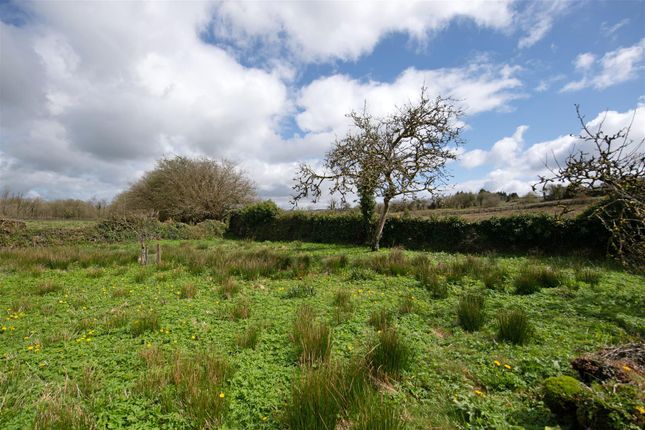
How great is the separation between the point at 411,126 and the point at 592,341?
11.6m

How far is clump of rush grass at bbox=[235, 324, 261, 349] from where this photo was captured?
4.11m

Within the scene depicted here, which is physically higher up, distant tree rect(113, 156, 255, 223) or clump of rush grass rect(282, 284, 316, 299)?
distant tree rect(113, 156, 255, 223)

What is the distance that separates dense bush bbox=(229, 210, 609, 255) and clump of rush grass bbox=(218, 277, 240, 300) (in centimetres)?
A: 844

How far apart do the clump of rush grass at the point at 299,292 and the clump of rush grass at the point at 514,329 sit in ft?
11.8

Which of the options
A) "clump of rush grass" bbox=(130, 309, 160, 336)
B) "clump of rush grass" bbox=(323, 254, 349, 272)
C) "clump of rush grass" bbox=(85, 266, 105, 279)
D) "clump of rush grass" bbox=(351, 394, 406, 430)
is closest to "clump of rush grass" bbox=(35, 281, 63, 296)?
"clump of rush grass" bbox=(85, 266, 105, 279)

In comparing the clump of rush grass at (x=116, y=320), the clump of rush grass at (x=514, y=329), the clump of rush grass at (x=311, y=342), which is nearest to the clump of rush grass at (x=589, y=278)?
the clump of rush grass at (x=514, y=329)

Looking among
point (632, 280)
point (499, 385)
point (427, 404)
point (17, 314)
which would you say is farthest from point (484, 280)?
point (17, 314)

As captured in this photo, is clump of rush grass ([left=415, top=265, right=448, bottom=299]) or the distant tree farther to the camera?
the distant tree

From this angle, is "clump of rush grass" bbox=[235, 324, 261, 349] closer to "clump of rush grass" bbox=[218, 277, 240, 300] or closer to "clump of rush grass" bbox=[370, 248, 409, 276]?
"clump of rush grass" bbox=[218, 277, 240, 300]

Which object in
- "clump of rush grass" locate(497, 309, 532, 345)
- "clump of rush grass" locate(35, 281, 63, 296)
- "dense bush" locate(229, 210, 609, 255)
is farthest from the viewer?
"dense bush" locate(229, 210, 609, 255)

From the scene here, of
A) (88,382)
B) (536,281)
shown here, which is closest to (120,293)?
(88,382)

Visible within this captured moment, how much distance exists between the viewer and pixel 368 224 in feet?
60.1

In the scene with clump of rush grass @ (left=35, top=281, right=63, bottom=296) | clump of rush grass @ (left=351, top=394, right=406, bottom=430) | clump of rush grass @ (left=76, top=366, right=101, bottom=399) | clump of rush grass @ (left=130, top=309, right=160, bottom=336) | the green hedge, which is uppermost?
the green hedge

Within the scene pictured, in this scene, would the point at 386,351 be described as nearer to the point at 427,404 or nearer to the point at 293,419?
the point at 427,404
